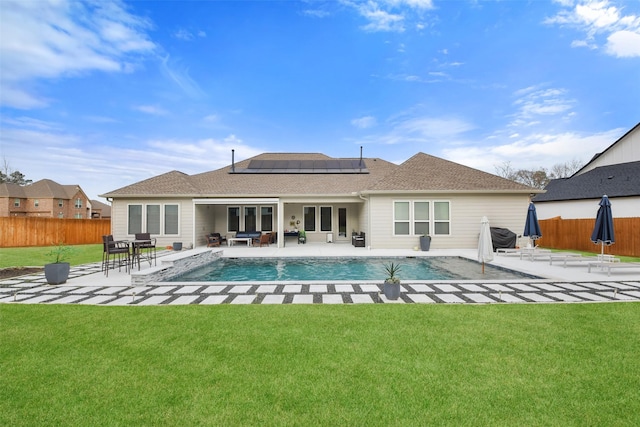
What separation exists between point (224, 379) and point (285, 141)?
24754mm

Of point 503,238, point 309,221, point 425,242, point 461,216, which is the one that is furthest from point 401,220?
point 309,221

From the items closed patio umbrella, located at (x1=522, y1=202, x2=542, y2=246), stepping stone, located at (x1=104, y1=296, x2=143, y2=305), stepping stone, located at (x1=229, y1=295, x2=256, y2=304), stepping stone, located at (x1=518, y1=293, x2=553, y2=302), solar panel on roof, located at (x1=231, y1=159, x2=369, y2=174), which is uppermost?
solar panel on roof, located at (x1=231, y1=159, x2=369, y2=174)

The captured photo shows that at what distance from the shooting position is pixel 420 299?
6078 mm

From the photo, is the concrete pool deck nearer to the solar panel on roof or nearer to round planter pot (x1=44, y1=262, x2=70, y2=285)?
round planter pot (x1=44, y1=262, x2=70, y2=285)

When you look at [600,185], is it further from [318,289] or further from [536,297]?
[318,289]

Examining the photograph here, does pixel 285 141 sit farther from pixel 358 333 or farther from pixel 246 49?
pixel 358 333

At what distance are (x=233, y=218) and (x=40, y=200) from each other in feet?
135

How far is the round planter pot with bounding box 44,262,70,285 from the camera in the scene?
744cm

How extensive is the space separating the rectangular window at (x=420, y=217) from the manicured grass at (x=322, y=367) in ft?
34.2

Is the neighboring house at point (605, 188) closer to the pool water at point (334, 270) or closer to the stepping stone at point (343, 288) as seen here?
the pool water at point (334, 270)

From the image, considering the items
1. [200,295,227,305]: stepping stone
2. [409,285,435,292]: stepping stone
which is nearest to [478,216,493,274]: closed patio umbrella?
[409,285,435,292]: stepping stone

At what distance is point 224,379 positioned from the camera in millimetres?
3018

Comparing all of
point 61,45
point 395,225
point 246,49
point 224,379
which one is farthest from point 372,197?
point 61,45

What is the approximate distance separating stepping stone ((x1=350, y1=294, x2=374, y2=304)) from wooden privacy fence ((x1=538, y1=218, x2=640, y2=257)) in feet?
47.4
